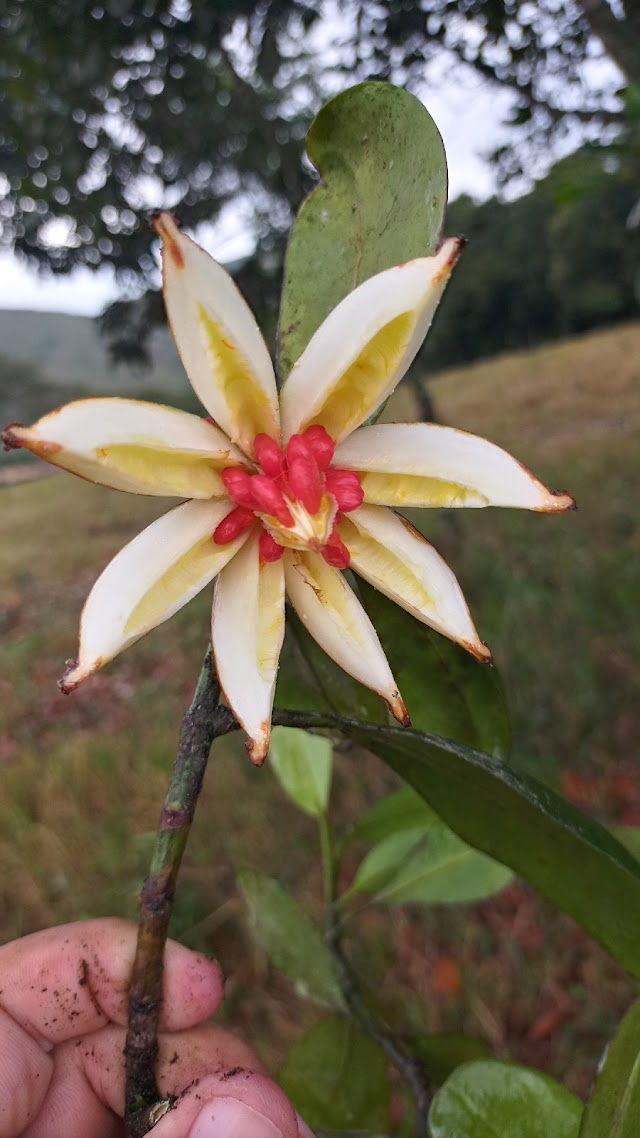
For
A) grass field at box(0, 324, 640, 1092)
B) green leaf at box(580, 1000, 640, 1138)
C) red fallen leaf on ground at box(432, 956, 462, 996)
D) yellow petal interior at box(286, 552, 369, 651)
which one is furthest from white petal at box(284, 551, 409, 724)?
red fallen leaf on ground at box(432, 956, 462, 996)

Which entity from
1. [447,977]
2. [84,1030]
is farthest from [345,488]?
[447,977]

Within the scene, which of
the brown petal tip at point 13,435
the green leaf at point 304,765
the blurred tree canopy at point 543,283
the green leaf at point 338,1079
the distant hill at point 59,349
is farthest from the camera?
the blurred tree canopy at point 543,283

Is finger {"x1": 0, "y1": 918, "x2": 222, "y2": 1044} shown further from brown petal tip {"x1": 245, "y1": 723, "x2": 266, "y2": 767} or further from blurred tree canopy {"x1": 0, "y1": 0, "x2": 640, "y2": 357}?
blurred tree canopy {"x1": 0, "y1": 0, "x2": 640, "y2": 357}

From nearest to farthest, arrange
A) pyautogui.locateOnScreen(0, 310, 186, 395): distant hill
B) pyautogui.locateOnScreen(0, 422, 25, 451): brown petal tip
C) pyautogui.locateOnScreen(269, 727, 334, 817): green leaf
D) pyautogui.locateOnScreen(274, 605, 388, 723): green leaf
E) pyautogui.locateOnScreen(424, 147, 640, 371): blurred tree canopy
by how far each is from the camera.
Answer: pyautogui.locateOnScreen(0, 422, 25, 451): brown petal tip, pyautogui.locateOnScreen(274, 605, 388, 723): green leaf, pyautogui.locateOnScreen(269, 727, 334, 817): green leaf, pyautogui.locateOnScreen(0, 310, 186, 395): distant hill, pyautogui.locateOnScreen(424, 147, 640, 371): blurred tree canopy

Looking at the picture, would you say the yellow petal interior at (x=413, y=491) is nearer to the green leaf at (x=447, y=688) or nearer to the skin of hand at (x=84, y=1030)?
the green leaf at (x=447, y=688)

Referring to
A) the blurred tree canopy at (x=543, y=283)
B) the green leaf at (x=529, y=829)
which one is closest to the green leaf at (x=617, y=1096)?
the green leaf at (x=529, y=829)

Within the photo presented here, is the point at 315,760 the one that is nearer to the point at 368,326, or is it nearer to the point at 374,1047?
the point at 374,1047
